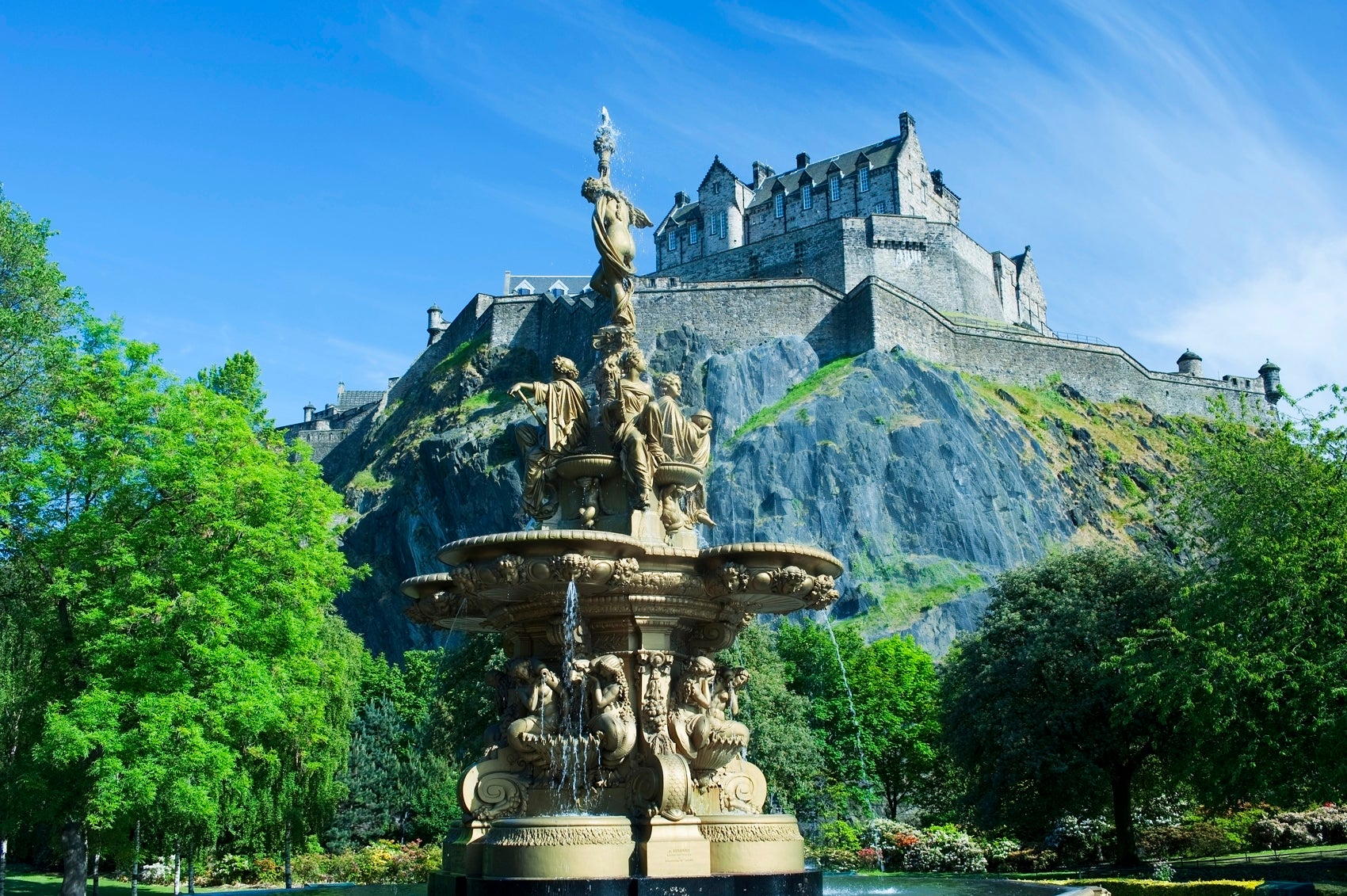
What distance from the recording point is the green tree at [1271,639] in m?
20.8

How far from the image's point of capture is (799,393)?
73312 mm

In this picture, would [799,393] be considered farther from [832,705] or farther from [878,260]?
[832,705]

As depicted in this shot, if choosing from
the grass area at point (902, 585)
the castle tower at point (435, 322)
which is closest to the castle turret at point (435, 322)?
the castle tower at point (435, 322)

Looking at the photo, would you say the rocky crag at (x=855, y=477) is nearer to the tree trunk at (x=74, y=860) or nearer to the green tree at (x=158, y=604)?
the green tree at (x=158, y=604)

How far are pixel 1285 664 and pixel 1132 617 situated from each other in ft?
21.7

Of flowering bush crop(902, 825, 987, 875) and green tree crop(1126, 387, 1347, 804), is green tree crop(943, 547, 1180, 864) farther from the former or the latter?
green tree crop(1126, 387, 1347, 804)

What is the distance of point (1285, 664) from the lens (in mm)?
21266

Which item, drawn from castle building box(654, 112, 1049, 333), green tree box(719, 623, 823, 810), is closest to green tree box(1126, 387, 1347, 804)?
green tree box(719, 623, 823, 810)

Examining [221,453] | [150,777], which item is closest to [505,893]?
[150,777]

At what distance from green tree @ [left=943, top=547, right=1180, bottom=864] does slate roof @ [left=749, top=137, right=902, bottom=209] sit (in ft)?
226

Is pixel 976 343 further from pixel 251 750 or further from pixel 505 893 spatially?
pixel 505 893

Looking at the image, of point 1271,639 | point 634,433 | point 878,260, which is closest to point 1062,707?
point 1271,639

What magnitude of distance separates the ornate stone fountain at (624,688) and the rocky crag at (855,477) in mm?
46415

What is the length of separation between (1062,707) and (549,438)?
19778mm
